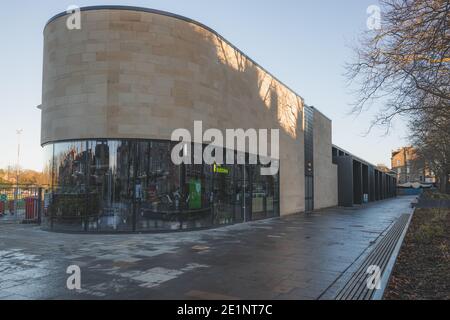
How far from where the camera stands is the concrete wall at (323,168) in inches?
1196

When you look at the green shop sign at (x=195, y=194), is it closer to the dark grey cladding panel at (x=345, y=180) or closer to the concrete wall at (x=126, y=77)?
the concrete wall at (x=126, y=77)

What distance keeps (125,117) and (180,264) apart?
6.69 meters

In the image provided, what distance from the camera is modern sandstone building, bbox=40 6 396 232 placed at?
514 inches

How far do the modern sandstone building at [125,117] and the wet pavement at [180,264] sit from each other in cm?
109

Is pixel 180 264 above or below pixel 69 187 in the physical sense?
below

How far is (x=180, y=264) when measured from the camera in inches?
324

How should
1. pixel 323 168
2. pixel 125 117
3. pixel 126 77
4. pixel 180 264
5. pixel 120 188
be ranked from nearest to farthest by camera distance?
pixel 180 264, pixel 120 188, pixel 125 117, pixel 126 77, pixel 323 168

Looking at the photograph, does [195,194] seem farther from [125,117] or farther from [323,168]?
[323,168]

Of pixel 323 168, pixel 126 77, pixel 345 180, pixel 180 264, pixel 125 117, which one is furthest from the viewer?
pixel 345 180

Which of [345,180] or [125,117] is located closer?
[125,117]

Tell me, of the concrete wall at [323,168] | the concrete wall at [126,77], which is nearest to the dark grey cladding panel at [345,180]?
the concrete wall at [323,168]

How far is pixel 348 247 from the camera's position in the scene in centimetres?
1084

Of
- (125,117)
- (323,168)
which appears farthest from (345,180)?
(125,117)
